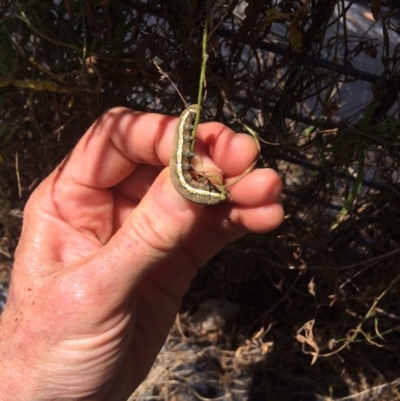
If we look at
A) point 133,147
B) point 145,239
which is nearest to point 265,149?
point 133,147

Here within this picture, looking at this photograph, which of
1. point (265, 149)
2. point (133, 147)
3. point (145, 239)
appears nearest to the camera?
point (145, 239)

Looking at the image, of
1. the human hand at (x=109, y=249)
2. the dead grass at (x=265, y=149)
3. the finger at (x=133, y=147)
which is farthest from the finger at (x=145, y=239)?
the dead grass at (x=265, y=149)

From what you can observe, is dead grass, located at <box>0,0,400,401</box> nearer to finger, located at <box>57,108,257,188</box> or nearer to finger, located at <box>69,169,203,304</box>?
finger, located at <box>57,108,257,188</box>

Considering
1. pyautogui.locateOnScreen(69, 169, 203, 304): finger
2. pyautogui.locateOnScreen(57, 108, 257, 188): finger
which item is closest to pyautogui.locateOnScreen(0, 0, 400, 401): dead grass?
pyautogui.locateOnScreen(57, 108, 257, 188): finger

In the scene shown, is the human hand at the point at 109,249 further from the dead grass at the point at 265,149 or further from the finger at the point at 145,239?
the dead grass at the point at 265,149

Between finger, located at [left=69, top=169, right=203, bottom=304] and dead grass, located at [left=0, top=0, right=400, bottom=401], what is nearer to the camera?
finger, located at [left=69, top=169, right=203, bottom=304]

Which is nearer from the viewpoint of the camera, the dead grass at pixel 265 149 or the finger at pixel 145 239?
the finger at pixel 145 239

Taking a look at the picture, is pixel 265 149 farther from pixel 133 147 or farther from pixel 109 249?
pixel 109 249

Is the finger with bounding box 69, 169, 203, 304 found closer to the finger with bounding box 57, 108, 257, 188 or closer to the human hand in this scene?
the human hand
